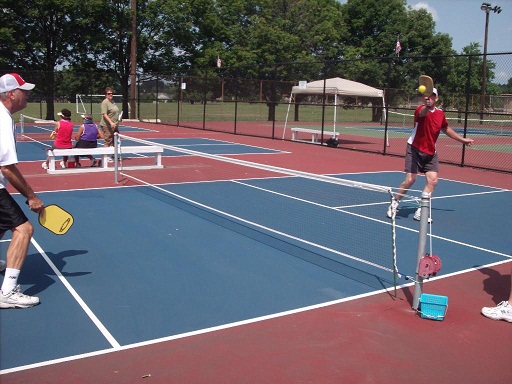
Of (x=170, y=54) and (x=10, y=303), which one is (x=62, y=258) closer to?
(x=10, y=303)

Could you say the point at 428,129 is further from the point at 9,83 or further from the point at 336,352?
the point at 9,83

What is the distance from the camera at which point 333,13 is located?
5341 cm

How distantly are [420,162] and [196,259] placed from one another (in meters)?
4.31

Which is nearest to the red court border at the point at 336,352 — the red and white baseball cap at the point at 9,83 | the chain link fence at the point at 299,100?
the red and white baseball cap at the point at 9,83

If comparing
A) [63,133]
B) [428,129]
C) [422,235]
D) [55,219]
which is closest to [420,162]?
[428,129]

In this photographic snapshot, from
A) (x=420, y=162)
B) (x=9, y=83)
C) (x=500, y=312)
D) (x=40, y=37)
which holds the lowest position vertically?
(x=500, y=312)

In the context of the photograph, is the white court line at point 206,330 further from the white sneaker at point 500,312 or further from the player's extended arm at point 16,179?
the player's extended arm at point 16,179

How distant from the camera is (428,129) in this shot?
9102 mm

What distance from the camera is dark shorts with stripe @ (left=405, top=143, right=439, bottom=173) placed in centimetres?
916

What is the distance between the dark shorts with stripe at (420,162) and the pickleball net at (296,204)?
3.07 ft

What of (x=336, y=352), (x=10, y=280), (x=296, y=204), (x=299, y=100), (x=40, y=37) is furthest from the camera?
(x=299, y=100)

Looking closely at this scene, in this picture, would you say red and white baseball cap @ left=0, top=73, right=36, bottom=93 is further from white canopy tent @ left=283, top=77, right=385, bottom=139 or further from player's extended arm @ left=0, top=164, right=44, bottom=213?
white canopy tent @ left=283, top=77, right=385, bottom=139

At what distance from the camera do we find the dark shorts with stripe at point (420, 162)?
9159mm

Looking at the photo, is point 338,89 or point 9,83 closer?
point 9,83
